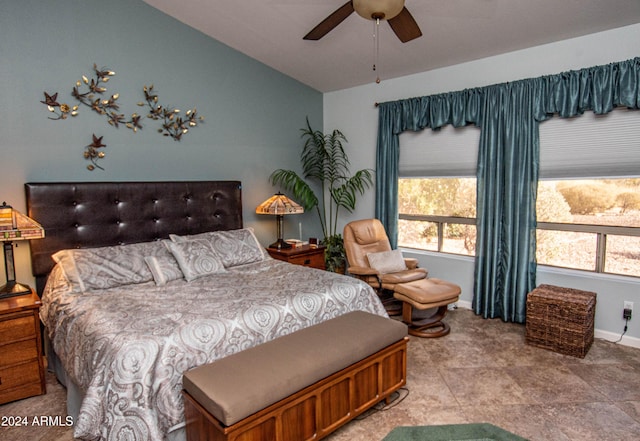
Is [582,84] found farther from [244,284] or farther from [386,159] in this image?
[244,284]

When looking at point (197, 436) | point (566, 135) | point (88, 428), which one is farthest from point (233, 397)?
point (566, 135)

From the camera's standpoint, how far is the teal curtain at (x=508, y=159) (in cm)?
349

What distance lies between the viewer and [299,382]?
6.44 ft

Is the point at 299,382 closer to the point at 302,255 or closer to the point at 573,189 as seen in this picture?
the point at 302,255

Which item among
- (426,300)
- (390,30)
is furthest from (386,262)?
(390,30)

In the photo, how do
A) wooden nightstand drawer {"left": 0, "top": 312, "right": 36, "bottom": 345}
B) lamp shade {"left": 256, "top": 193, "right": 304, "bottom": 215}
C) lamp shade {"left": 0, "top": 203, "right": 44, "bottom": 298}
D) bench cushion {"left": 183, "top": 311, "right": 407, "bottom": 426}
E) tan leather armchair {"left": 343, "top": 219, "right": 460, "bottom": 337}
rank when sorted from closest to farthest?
1. bench cushion {"left": 183, "top": 311, "right": 407, "bottom": 426}
2. wooden nightstand drawer {"left": 0, "top": 312, "right": 36, "bottom": 345}
3. lamp shade {"left": 0, "top": 203, "right": 44, "bottom": 298}
4. tan leather armchair {"left": 343, "top": 219, "right": 460, "bottom": 337}
5. lamp shade {"left": 256, "top": 193, "right": 304, "bottom": 215}

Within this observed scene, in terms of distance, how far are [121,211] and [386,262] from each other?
8.64ft

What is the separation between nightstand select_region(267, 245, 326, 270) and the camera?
14.3 ft

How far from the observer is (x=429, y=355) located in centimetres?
326

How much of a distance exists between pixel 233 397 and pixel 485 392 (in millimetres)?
1829

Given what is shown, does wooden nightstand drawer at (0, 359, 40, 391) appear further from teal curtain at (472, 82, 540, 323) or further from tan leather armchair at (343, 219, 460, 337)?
teal curtain at (472, 82, 540, 323)

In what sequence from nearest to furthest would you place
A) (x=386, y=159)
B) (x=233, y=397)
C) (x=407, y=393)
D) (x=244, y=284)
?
(x=233, y=397) < (x=407, y=393) < (x=244, y=284) < (x=386, y=159)

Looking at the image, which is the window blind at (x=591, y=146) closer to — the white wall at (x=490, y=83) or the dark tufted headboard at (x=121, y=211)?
the white wall at (x=490, y=83)

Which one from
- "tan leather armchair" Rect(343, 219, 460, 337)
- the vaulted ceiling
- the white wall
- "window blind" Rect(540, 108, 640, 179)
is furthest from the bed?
"window blind" Rect(540, 108, 640, 179)
